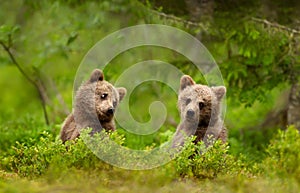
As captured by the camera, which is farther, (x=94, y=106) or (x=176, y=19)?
(x=176, y=19)

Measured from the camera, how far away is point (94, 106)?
26.1 feet

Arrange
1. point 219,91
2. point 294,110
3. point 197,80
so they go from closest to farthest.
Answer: point 219,91 < point 197,80 < point 294,110

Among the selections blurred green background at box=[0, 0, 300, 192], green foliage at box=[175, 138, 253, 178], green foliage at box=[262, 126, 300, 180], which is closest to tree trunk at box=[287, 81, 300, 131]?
blurred green background at box=[0, 0, 300, 192]

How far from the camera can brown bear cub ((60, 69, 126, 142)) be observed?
26.0ft

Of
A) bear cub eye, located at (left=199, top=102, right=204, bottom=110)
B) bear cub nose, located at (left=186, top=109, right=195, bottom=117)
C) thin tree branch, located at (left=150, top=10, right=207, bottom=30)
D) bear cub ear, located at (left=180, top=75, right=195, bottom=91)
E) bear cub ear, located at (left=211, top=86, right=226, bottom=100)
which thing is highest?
thin tree branch, located at (left=150, top=10, right=207, bottom=30)

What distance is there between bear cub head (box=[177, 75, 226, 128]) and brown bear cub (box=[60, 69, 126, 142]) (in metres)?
0.99

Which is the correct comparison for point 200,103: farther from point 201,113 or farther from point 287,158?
point 287,158

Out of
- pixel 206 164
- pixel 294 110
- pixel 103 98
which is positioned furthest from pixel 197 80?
pixel 206 164

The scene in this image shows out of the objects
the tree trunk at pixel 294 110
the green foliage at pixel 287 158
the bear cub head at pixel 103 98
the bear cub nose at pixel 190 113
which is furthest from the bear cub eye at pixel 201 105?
the tree trunk at pixel 294 110

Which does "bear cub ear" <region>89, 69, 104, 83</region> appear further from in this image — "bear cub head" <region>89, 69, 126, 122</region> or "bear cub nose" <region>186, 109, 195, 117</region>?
"bear cub nose" <region>186, 109, 195, 117</region>

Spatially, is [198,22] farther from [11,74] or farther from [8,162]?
[11,74]

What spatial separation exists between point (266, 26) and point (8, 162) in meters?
4.62

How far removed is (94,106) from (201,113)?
142 centimetres

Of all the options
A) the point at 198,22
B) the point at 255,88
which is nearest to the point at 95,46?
the point at 198,22
